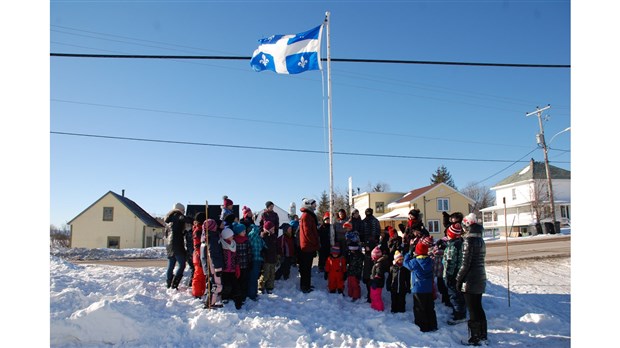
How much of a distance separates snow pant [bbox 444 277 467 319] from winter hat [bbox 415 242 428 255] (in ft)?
2.64

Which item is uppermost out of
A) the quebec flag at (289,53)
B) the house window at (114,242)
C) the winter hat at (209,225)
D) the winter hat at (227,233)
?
the quebec flag at (289,53)

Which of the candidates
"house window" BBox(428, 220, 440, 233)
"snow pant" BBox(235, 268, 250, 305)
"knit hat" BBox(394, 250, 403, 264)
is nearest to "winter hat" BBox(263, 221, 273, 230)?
"snow pant" BBox(235, 268, 250, 305)

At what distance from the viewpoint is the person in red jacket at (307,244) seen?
9.09 metres

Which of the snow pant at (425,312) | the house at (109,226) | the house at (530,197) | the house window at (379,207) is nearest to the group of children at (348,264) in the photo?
the snow pant at (425,312)

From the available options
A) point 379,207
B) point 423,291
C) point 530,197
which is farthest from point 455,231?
point 379,207

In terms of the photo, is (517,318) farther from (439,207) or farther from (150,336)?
(439,207)

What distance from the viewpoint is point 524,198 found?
4984 cm

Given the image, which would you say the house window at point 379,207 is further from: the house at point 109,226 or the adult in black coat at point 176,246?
the adult in black coat at point 176,246

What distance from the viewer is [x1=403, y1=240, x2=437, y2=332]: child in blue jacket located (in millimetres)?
7280

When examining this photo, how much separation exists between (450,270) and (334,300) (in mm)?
2493

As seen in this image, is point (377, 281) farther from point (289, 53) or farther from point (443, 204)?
point (443, 204)

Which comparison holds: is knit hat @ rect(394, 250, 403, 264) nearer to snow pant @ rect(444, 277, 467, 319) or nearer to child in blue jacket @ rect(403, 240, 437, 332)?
child in blue jacket @ rect(403, 240, 437, 332)

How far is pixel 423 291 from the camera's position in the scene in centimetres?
734
